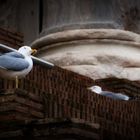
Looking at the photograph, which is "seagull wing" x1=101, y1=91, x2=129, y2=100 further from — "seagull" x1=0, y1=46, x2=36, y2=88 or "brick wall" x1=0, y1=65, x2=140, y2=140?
"seagull" x1=0, y1=46, x2=36, y2=88

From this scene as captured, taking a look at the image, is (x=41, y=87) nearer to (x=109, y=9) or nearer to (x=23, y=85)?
(x=23, y=85)

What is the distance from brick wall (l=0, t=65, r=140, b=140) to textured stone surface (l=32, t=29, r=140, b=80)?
1.30 m

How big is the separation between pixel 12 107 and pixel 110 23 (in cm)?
399

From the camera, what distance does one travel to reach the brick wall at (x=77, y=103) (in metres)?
6.46

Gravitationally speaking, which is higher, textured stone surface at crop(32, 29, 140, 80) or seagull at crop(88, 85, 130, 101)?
textured stone surface at crop(32, 29, 140, 80)

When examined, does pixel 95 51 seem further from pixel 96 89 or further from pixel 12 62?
pixel 12 62

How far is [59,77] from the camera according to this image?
7082 mm

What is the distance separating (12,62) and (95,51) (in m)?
3.19

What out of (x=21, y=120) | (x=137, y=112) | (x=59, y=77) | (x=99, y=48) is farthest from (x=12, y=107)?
(x=99, y=48)

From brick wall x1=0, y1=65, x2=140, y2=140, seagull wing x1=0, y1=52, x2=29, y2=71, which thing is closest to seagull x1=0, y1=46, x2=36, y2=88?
seagull wing x1=0, y1=52, x2=29, y2=71

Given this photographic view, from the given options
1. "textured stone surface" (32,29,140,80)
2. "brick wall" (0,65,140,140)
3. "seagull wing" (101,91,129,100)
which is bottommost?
"brick wall" (0,65,140,140)

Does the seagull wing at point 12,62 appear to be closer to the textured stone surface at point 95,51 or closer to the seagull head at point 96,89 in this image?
the seagull head at point 96,89

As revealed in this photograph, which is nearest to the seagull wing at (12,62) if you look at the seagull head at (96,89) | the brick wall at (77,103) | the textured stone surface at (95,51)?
the brick wall at (77,103)

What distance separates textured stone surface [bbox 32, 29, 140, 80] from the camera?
904 centimetres
